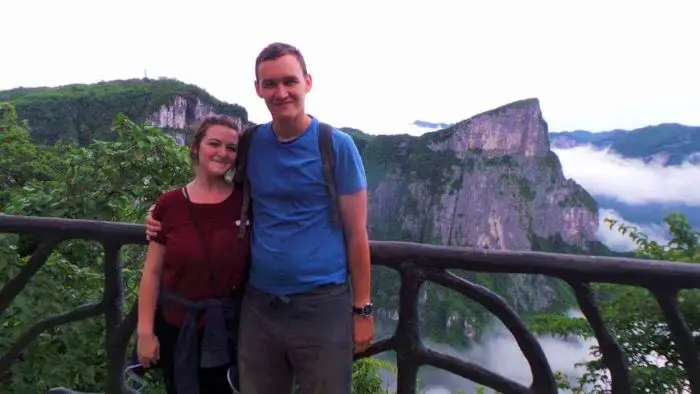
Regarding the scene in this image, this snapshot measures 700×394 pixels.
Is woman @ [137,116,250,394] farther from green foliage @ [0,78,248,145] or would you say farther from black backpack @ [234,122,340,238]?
green foliage @ [0,78,248,145]

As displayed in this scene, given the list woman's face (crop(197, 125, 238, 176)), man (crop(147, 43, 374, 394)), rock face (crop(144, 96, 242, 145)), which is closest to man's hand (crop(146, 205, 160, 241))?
man (crop(147, 43, 374, 394))

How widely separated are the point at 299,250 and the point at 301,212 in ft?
0.38

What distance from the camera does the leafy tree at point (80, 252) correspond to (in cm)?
251

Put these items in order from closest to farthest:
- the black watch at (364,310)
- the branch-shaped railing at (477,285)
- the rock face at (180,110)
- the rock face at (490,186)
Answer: the branch-shaped railing at (477,285)
the black watch at (364,310)
the rock face at (180,110)
the rock face at (490,186)

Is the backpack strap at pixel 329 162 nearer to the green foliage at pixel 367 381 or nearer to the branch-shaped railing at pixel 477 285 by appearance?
the branch-shaped railing at pixel 477 285

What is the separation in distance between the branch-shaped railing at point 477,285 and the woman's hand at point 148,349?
354 millimetres

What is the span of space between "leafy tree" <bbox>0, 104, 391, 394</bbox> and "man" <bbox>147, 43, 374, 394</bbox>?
1.17m

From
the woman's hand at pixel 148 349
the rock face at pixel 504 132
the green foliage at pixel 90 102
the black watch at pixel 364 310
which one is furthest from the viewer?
the rock face at pixel 504 132

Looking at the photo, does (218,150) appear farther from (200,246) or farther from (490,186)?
(490,186)

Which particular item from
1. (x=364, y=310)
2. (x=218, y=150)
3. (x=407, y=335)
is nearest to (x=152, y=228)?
(x=218, y=150)

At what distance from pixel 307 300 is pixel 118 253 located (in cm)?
90

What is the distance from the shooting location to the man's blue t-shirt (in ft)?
5.41

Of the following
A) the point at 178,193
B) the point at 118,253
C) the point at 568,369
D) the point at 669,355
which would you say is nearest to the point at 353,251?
the point at 178,193

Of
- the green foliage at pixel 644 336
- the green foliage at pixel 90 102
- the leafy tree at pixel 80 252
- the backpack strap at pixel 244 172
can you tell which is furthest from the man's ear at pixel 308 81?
the green foliage at pixel 90 102
